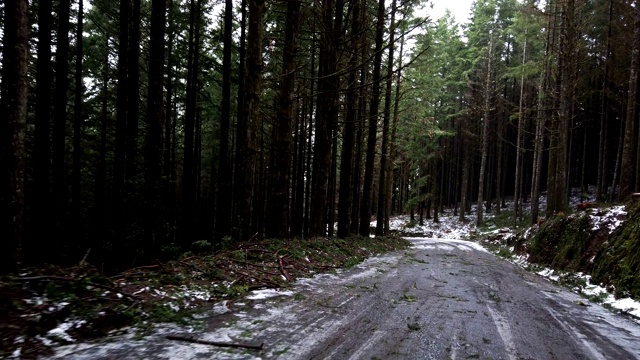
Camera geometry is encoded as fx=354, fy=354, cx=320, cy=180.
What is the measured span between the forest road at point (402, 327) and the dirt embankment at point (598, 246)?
1.45 metres

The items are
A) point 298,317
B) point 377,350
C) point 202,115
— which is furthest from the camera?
point 202,115

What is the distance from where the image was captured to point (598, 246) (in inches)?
360

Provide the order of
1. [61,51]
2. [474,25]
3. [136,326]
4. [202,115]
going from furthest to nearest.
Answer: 1. [474,25]
2. [202,115]
3. [61,51]
4. [136,326]

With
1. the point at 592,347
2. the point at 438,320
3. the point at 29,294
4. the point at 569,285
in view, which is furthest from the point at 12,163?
the point at 569,285

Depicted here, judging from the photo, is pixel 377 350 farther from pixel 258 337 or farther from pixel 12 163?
pixel 12 163

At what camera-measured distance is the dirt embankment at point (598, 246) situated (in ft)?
23.3

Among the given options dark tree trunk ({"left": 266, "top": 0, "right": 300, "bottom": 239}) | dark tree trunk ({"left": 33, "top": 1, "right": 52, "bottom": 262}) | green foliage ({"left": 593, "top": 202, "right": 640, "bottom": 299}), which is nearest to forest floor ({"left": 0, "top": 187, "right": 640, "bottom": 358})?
green foliage ({"left": 593, "top": 202, "right": 640, "bottom": 299})

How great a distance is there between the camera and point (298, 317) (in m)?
4.39

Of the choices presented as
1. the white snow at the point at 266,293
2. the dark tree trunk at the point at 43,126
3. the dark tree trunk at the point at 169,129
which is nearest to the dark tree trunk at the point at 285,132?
the white snow at the point at 266,293

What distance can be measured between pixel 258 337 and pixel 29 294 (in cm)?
236

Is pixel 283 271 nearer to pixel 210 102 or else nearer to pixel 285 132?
pixel 285 132

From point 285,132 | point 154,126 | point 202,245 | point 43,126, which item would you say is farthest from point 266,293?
point 43,126

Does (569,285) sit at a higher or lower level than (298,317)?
lower

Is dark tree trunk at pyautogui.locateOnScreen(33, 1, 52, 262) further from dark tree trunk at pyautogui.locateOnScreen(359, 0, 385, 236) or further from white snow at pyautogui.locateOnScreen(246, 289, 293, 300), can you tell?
dark tree trunk at pyautogui.locateOnScreen(359, 0, 385, 236)
